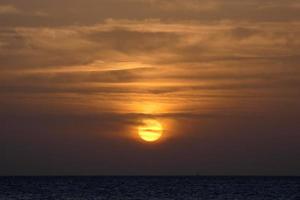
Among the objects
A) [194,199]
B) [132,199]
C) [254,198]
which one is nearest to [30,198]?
[132,199]

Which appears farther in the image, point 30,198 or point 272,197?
point 272,197

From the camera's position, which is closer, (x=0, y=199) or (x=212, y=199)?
(x=0, y=199)

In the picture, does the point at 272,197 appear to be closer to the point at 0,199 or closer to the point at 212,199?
the point at 212,199

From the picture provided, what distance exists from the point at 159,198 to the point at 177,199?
2.78 metres

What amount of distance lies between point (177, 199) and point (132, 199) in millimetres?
6944

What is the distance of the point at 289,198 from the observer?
128m

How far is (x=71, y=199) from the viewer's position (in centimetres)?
11950

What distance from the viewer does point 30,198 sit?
123 metres

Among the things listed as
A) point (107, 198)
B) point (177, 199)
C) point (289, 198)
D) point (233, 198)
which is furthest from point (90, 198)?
point (289, 198)

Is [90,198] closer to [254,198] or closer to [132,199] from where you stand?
[132,199]

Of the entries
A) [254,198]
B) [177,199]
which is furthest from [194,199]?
[254,198]

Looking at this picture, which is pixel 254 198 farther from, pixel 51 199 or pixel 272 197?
pixel 51 199

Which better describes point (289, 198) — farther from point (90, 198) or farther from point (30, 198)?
point (30, 198)

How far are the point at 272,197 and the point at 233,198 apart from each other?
9.01 m
